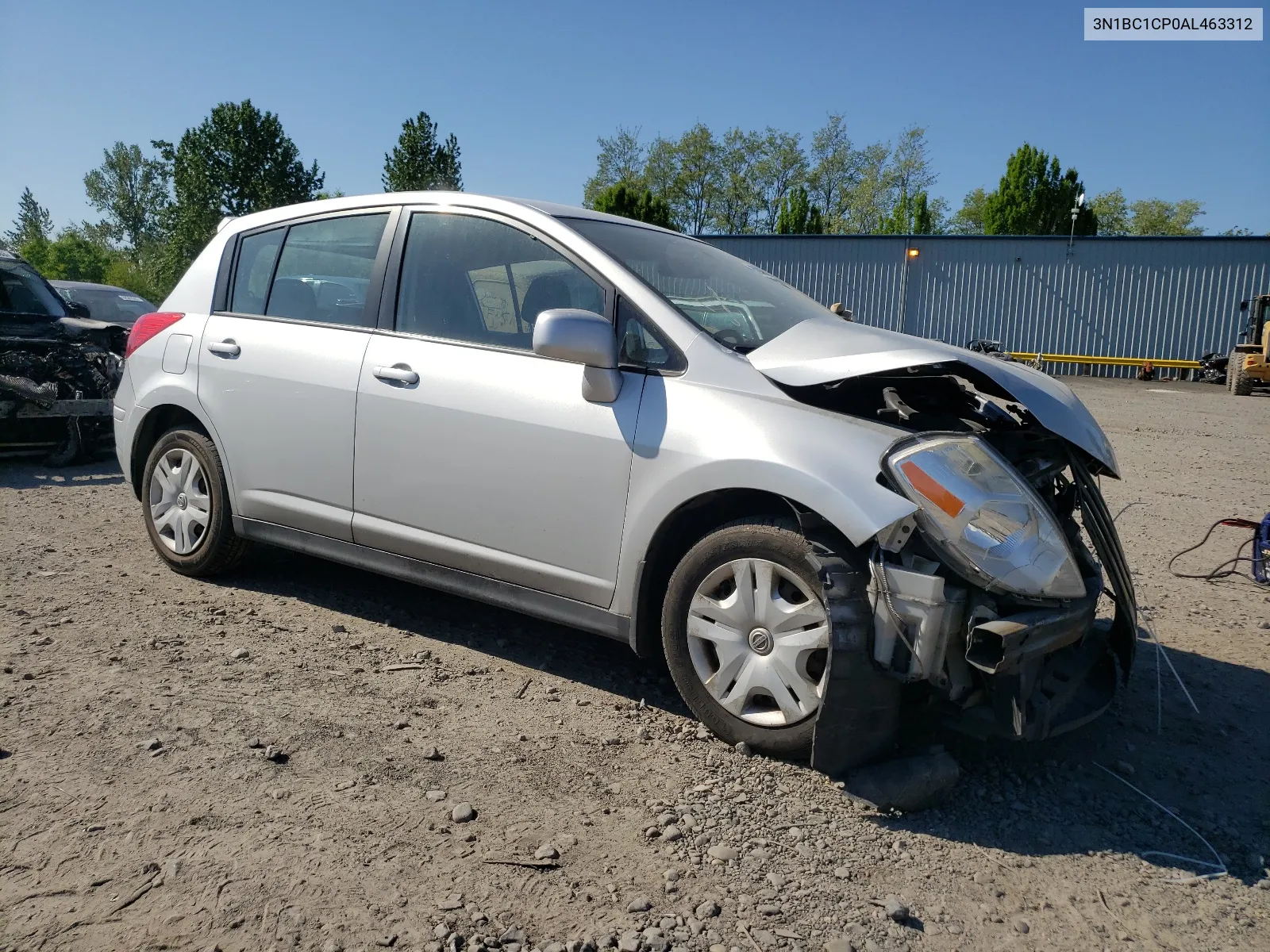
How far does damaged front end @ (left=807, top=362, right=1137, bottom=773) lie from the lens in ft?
8.91

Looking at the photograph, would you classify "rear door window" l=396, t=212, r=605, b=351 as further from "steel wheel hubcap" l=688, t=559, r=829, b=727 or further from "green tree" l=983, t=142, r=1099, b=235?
"green tree" l=983, t=142, r=1099, b=235

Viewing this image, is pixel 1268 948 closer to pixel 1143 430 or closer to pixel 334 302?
pixel 334 302

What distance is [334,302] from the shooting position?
13.9 feet

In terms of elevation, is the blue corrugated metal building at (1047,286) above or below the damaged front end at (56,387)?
above

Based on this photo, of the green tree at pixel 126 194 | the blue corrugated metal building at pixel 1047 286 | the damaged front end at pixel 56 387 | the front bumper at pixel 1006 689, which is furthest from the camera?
the green tree at pixel 126 194

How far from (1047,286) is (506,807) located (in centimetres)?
3350

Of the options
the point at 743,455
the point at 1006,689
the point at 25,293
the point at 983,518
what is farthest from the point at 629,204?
the point at 1006,689

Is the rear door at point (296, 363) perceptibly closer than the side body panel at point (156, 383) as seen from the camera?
Yes

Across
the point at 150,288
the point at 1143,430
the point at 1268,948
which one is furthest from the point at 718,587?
the point at 150,288

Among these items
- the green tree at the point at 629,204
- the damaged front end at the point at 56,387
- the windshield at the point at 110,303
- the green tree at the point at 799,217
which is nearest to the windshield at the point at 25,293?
the damaged front end at the point at 56,387

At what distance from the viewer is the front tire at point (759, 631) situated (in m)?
2.91

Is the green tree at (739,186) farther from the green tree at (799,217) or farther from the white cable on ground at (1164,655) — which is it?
the white cable on ground at (1164,655)

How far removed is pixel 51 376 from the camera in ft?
27.0

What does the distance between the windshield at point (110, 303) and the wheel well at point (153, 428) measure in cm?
914
